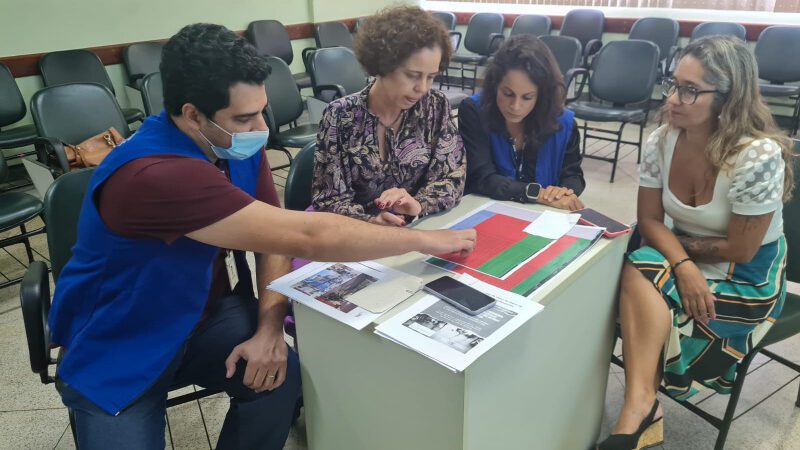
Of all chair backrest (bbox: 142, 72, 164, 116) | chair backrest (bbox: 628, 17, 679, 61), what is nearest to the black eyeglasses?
chair backrest (bbox: 142, 72, 164, 116)

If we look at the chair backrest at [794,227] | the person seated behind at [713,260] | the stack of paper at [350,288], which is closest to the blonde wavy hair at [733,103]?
the person seated behind at [713,260]

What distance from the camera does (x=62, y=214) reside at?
1.48 metres

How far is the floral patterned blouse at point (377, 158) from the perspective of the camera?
174 centimetres

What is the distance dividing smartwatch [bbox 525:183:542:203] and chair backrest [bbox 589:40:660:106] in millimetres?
2960

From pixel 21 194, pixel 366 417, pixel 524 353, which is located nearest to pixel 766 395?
pixel 524 353

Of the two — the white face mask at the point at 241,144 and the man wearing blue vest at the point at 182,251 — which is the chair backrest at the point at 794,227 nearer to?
the man wearing blue vest at the point at 182,251

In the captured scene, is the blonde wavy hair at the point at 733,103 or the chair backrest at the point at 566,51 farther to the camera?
the chair backrest at the point at 566,51

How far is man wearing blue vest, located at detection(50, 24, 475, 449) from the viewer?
42.9 inches

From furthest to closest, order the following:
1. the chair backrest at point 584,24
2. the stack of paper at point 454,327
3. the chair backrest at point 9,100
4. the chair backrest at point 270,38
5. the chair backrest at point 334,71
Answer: the chair backrest at point 584,24, the chair backrest at point 270,38, the chair backrest at point 334,71, the chair backrest at point 9,100, the stack of paper at point 454,327

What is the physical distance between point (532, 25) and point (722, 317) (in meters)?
5.08

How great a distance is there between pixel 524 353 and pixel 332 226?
48 cm

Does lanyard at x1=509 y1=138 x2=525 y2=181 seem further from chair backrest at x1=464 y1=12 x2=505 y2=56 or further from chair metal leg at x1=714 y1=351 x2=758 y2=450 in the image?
chair backrest at x1=464 y1=12 x2=505 y2=56

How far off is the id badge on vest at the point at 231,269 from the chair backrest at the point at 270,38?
170 inches

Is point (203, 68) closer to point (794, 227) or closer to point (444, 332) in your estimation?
point (444, 332)
